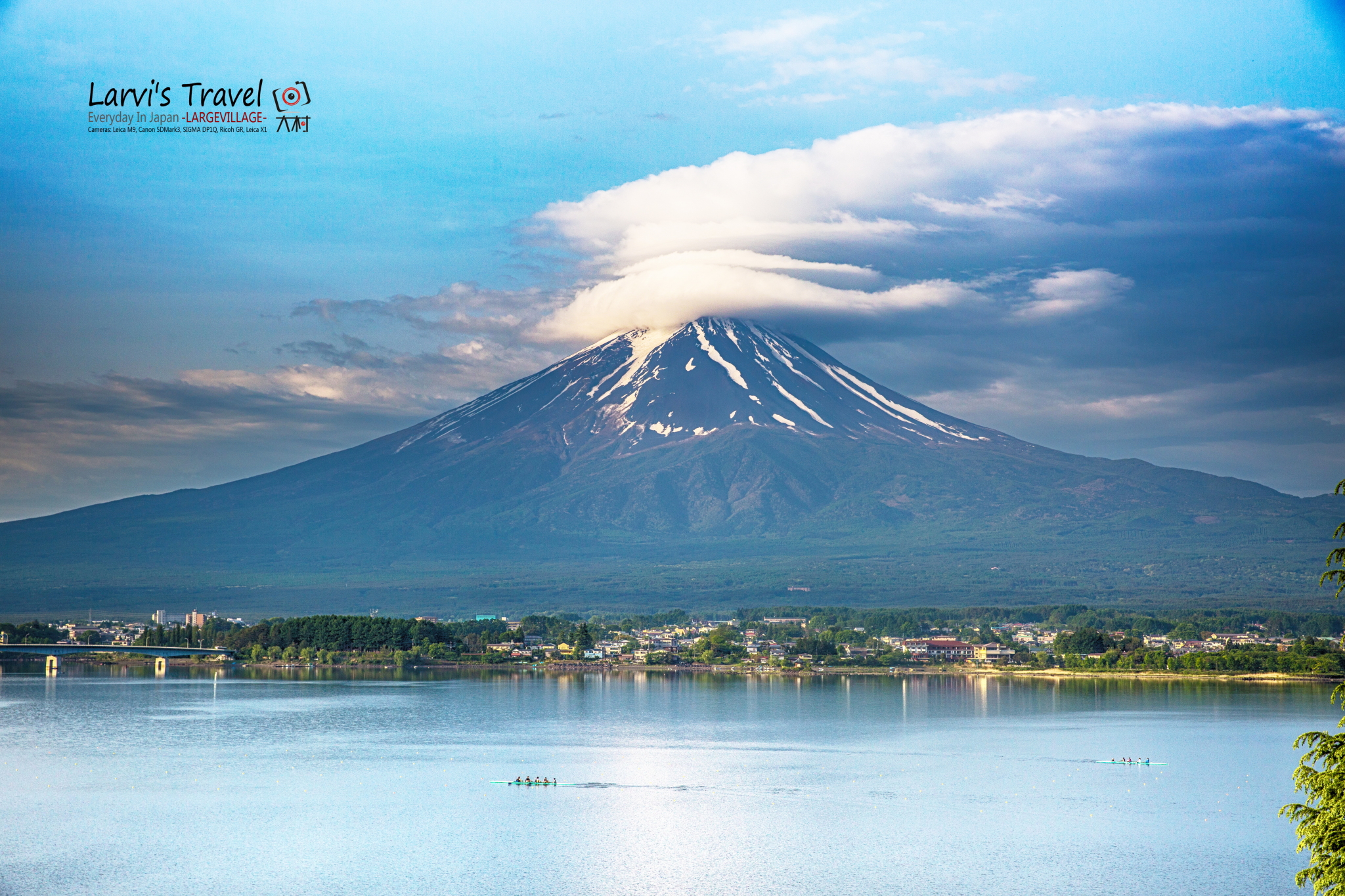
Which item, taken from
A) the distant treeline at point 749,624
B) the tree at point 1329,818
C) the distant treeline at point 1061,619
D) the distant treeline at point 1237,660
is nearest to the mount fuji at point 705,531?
the distant treeline at point 1061,619

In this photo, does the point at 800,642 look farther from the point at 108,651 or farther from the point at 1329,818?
the point at 1329,818

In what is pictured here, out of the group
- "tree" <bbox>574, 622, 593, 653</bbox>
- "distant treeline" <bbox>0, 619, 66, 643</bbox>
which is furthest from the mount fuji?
"tree" <bbox>574, 622, 593, 653</bbox>

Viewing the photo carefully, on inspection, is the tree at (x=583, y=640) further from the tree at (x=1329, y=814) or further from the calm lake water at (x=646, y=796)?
the tree at (x=1329, y=814)

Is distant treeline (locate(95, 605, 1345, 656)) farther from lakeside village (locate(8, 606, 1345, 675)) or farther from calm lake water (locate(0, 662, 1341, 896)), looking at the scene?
calm lake water (locate(0, 662, 1341, 896))

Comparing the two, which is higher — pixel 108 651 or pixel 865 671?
pixel 108 651

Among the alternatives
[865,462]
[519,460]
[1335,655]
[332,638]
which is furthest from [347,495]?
[1335,655]

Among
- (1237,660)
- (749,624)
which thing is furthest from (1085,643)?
(749,624)

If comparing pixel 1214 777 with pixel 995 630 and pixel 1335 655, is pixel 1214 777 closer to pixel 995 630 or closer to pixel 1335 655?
pixel 1335 655
